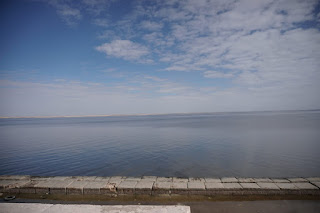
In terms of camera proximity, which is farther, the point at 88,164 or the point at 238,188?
the point at 88,164

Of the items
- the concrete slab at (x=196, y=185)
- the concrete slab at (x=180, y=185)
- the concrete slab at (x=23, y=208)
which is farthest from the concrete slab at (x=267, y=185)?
the concrete slab at (x=23, y=208)

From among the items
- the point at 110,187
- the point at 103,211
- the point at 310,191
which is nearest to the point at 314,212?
the point at 310,191

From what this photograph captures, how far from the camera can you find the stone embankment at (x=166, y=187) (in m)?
5.95

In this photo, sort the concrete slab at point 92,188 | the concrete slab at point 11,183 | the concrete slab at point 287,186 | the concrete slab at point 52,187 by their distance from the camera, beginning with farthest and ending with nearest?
the concrete slab at point 11,183, the concrete slab at point 52,187, the concrete slab at point 92,188, the concrete slab at point 287,186

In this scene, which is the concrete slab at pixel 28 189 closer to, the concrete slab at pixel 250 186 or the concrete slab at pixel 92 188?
the concrete slab at pixel 92 188

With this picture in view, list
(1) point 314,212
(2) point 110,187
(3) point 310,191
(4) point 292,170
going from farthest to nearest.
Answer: (4) point 292,170
(2) point 110,187
(3) point 310,191
(1) point 314,212

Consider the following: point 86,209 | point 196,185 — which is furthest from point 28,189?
point 196,185

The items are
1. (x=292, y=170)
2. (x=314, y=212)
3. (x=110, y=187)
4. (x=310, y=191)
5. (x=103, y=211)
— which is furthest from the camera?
(x=292, y=170)

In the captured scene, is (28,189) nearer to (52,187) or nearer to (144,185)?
(52,187)

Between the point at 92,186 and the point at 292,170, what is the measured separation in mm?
11766

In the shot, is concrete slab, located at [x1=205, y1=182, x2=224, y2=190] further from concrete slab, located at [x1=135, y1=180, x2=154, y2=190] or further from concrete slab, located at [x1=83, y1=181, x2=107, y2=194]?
concrete slab, located at [x1=83, y1=181, x2=107, y2=194]

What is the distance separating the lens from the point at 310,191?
5812 millimetres

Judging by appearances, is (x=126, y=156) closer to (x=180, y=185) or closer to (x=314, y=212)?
(x=180, y=185)

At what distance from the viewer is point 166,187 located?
20.3 feet
